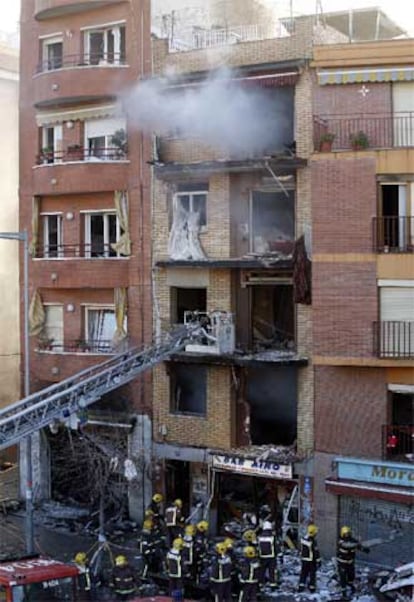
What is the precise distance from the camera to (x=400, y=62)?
72.3 feet

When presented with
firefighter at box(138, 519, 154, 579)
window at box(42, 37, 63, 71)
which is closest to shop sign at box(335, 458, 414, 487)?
firefighter at box(138, 519, 154, 579)

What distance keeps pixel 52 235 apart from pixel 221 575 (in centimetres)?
1216

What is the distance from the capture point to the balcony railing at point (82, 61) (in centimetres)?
2610

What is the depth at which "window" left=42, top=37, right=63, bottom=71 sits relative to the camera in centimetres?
2728

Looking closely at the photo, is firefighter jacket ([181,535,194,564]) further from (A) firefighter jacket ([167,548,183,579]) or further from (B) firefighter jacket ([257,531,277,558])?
(B) firefighter jacket ([257,531,277,558])

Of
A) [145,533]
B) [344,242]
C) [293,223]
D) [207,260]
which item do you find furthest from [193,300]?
[145,533]

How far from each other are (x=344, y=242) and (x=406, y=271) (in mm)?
1503

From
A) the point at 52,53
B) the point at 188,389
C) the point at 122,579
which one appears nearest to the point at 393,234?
the point at 188,389

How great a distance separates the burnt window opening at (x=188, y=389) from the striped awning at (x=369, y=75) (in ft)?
25.5

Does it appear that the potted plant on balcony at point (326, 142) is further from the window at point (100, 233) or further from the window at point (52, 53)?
the window at point (52, 53)

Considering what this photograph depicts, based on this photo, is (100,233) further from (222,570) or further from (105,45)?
(222,570)

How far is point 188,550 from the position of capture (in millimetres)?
19922

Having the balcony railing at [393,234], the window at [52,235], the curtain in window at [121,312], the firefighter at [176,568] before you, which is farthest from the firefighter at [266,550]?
the window at [52,235]

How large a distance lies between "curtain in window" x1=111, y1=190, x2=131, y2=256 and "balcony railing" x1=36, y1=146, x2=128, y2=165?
1037 millimetres
